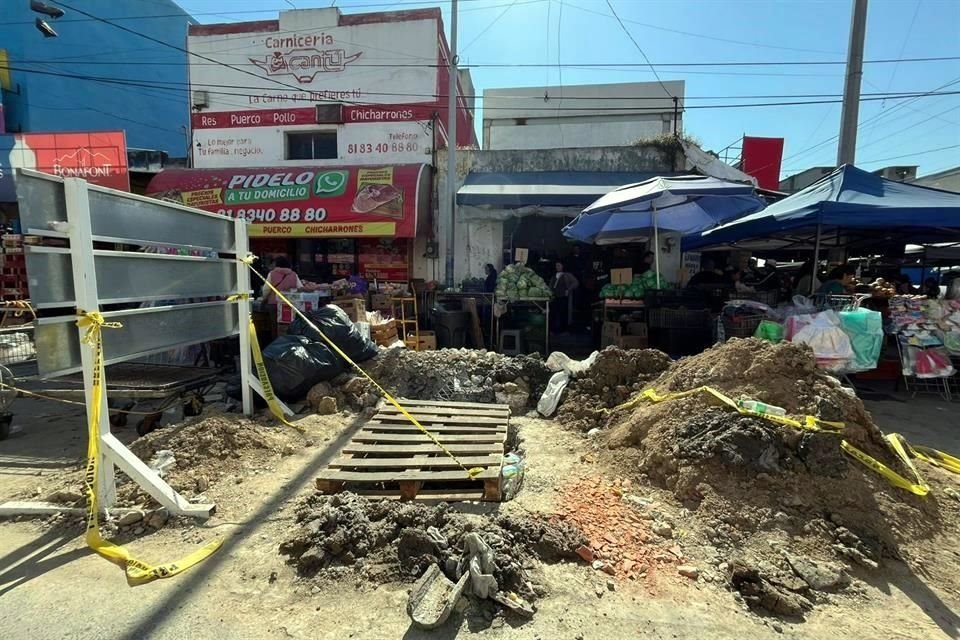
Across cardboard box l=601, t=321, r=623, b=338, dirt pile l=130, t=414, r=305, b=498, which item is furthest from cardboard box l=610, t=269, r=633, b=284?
dirt pile l=130, t=414, r=305, b=498

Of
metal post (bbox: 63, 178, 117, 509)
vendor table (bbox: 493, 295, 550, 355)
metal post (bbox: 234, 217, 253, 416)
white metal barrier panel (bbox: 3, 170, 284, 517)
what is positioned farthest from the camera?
vendor table (bbox: 493, 295, 550, 355)

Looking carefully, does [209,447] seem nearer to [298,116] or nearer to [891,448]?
[891,448]

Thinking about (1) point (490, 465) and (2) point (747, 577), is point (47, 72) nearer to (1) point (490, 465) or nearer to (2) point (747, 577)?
(1) point (490, 465)

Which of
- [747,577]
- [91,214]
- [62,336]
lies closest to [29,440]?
[62,336]

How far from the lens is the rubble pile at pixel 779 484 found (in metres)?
2.66

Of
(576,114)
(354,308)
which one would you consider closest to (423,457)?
(354,308)

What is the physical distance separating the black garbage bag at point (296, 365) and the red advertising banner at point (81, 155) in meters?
10.6

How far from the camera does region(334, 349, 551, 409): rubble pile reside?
5.80 metres

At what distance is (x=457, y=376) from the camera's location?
616 cm

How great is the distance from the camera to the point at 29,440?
5051 mm

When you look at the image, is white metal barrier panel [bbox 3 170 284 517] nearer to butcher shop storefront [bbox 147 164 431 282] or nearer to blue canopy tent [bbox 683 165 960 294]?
butcher shop storefront [bbox 147 164 431 282]

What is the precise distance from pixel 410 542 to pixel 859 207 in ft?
22.6

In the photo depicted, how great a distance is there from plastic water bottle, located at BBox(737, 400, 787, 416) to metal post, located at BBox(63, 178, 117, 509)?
15.2ft

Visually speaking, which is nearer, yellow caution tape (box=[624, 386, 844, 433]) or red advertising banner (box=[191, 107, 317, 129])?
yellow caution tape (box=[624, 386, 844, 433])
